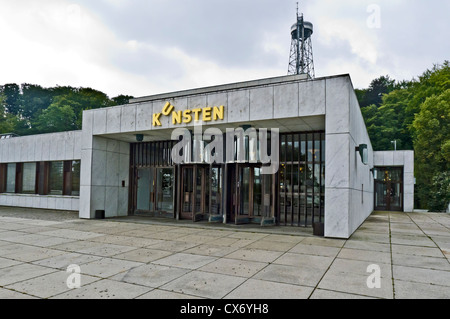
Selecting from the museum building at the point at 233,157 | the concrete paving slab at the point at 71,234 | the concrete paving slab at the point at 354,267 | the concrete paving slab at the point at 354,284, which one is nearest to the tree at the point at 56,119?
the museum building at the point at 233,157

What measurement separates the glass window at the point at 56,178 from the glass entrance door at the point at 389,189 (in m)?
22.5

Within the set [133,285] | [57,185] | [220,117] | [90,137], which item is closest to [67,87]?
[57,185]

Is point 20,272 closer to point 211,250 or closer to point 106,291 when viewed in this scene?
point 106,291

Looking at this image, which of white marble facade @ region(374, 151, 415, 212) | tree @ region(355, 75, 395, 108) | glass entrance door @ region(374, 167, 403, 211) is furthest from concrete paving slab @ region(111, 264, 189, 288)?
tree @ region(355, 75, 395, 108)

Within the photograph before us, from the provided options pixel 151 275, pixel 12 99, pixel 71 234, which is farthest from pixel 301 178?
pixel 12 99

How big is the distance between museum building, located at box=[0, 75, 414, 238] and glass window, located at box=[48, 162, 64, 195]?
558 millimetres

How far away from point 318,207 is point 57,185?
14446 millimetres

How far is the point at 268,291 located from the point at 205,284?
97 cm

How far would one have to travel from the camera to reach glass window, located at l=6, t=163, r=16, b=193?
1905cm

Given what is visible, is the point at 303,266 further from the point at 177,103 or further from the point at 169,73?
the point at 169,73

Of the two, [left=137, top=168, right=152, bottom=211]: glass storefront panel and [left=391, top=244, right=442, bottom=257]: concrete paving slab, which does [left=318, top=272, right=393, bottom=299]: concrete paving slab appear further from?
[left=137, top=168, right=152, bottom=211]: glass storefront panel

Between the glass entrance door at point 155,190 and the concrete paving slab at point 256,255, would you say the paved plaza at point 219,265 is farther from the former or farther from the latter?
the glass entrance door at point 155,190

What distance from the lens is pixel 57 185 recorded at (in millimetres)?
16938

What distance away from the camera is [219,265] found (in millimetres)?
5582
